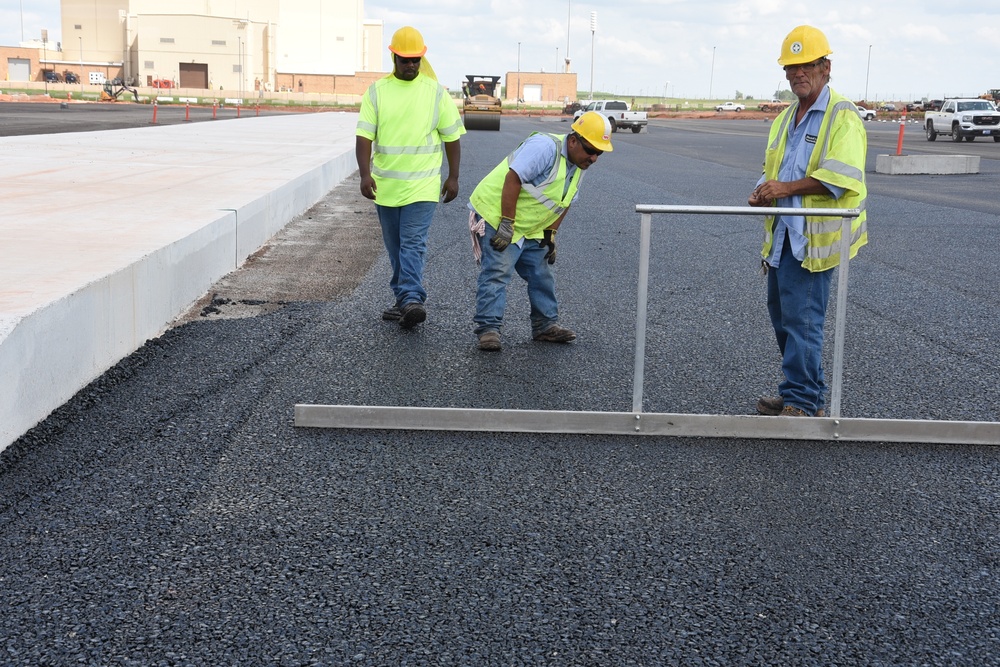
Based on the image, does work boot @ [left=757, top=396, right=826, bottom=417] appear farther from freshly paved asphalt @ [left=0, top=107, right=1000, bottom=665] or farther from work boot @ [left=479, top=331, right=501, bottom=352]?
work boot @ [left=479, top=331, right=501, bottom=352]

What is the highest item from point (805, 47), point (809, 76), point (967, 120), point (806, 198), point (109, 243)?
point (967, 120)

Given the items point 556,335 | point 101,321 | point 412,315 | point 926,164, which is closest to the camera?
point 101,321

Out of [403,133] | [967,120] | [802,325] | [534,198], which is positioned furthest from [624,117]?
[802,325]

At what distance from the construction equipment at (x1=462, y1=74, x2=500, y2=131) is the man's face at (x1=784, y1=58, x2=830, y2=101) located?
4619 centimetres

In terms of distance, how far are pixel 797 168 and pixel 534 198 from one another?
75.6 inches

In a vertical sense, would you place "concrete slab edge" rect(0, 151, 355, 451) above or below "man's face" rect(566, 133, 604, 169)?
below

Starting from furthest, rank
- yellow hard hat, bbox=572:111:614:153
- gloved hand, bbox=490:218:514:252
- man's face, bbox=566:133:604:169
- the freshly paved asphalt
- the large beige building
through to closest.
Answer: the large beige building
gloved hand, bbox=490:218:514:252
man's face, bbox=566:133:604:169
yellow hard hat, bbox=572:111:614:153
the freshly paved asphalt

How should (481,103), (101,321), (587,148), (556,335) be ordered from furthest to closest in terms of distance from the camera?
1. (481,103)
2. (556,335)
3. (587,148)
4. (101,321)

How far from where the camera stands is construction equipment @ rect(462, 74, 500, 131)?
5230 centimetres

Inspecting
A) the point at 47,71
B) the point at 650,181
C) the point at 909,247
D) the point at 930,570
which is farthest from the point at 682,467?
the point at 47,71

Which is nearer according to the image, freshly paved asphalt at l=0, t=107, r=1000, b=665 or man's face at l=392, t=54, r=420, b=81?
freshly paved asphalt at l=0, t=107, r=1000, b=665

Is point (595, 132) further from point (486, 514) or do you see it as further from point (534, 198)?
point (486, 514)

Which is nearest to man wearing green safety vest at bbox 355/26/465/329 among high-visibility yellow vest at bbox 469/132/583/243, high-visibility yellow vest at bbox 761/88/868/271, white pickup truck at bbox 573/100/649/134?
high-visibility yellow vest at bbox 469/132/583/243

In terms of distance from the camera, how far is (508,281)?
7.21m
